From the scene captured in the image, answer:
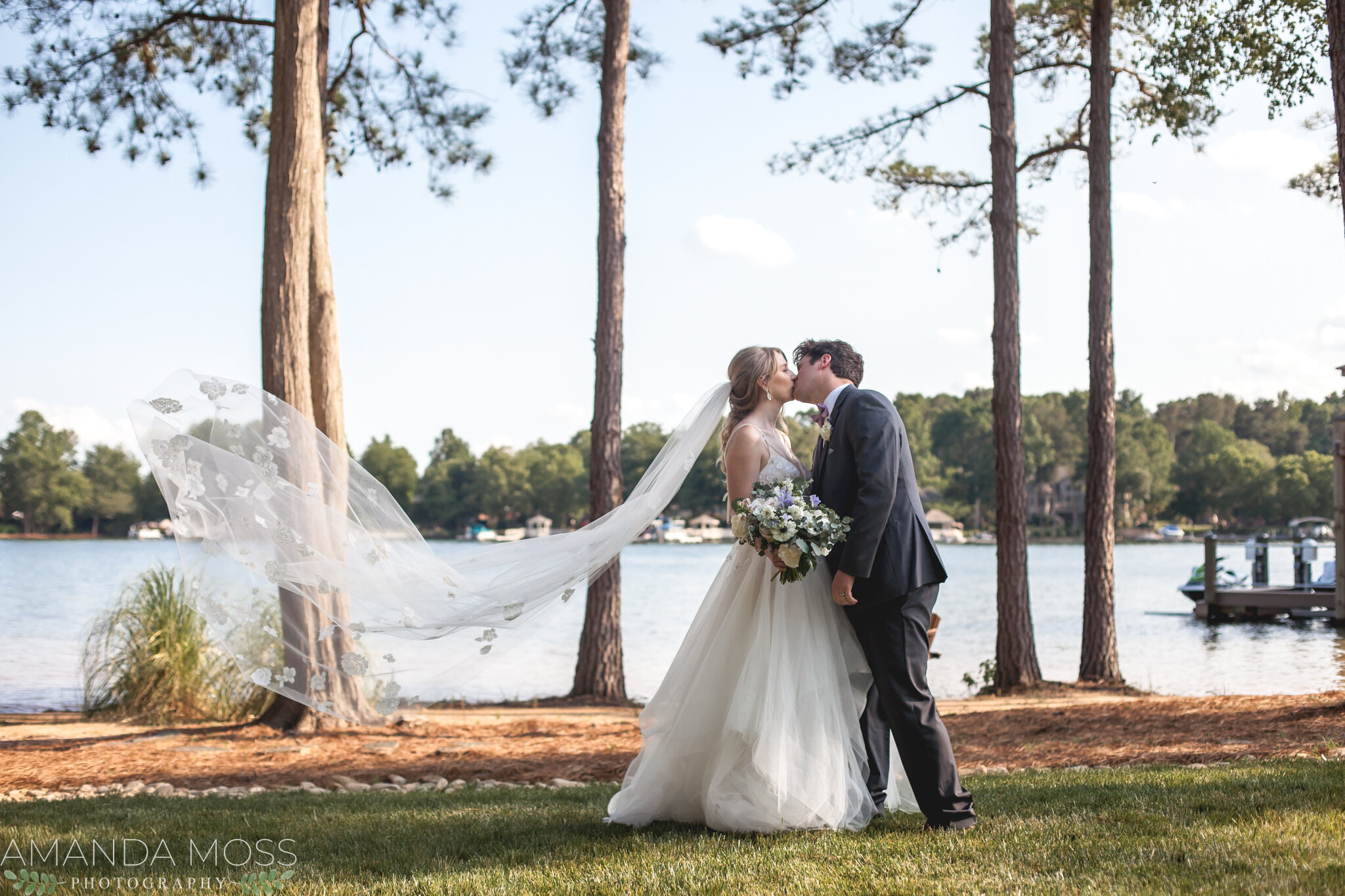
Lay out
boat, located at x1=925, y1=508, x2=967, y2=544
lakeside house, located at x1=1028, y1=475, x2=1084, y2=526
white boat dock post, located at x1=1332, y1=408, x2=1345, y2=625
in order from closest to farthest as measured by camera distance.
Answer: white boat dock post, located at x1=1332, y1=408, x2=1345, y2=625 < boat, located at x1=925, y1=508, x2=967, y2=544 < lakeside house, located at x1=1028, y1=475, x2=1084, y2=526

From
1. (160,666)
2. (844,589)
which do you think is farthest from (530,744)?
(844,589)

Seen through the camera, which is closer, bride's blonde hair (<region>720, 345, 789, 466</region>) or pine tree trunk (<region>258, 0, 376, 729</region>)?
bride's blonde hair (<region>720, 345, 789, 466</region>)

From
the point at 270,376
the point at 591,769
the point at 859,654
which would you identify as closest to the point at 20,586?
the point at 270,376

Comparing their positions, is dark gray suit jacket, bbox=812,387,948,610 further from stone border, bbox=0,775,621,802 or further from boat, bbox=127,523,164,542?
boat, bbox=127,523,164,542

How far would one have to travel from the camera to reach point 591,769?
6.77 m

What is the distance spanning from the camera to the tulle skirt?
4.01 meters

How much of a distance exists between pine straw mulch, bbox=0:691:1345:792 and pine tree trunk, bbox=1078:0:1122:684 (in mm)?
2528

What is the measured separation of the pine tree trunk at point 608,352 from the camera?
1063cm

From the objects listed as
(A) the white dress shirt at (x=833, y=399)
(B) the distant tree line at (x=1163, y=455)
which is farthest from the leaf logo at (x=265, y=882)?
(B) the distant tree line at (x=1163, y=455)

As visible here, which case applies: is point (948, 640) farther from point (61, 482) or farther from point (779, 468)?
point (61, 482)

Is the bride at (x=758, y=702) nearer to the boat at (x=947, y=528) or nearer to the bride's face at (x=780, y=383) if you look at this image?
the bride's face at (x=780, y=383)

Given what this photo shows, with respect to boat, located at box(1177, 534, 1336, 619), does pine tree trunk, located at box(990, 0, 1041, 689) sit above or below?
above

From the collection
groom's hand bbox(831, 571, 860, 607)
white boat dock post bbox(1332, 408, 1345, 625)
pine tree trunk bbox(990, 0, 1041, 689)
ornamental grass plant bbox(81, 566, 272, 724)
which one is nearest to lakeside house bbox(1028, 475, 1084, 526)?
white boat dock post bbox(1332, 408, 1345, 625)

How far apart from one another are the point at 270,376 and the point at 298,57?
257 centimetres
